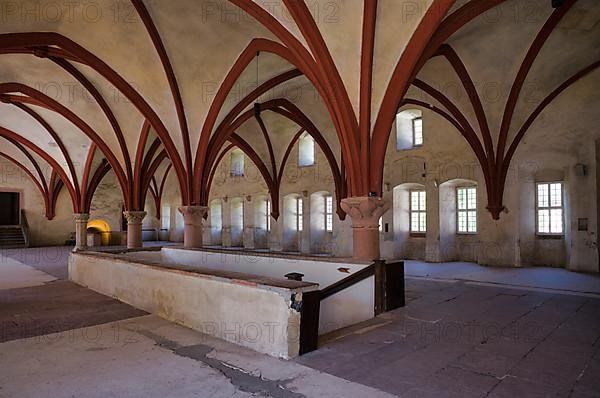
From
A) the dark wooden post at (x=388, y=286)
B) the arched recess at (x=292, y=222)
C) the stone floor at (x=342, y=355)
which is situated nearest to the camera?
the stone floor at (x=342, y=355)

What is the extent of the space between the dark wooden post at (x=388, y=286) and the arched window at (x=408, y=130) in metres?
8.55

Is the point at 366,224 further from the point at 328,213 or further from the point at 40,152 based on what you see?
the point at 40,152

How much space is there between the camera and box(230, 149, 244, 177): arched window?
830 inches

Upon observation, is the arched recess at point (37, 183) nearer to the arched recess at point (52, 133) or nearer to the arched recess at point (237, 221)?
the arched recess at point (52, 133)

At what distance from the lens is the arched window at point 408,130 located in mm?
14047

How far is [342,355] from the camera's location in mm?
4199

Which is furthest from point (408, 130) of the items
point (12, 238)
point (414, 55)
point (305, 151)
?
point (12, 238)

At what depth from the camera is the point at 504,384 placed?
3.43m

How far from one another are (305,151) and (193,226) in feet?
24.3

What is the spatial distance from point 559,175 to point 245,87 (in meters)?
8.89

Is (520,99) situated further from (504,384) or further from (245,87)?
(504,384)

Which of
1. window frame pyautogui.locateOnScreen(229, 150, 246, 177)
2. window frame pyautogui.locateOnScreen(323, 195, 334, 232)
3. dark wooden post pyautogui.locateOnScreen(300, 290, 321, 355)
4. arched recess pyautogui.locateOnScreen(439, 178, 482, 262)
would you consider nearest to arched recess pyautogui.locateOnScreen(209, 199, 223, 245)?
window frame pyautogui.locateOnScreen(229, 150, 246, 177)

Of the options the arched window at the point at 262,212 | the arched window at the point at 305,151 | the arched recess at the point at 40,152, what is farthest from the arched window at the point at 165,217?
the arched window at the point at 305,151

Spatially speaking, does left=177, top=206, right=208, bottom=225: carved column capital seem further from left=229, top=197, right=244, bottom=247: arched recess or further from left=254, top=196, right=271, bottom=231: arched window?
left=229, top=197, right=244, bottom=247: arched recess
